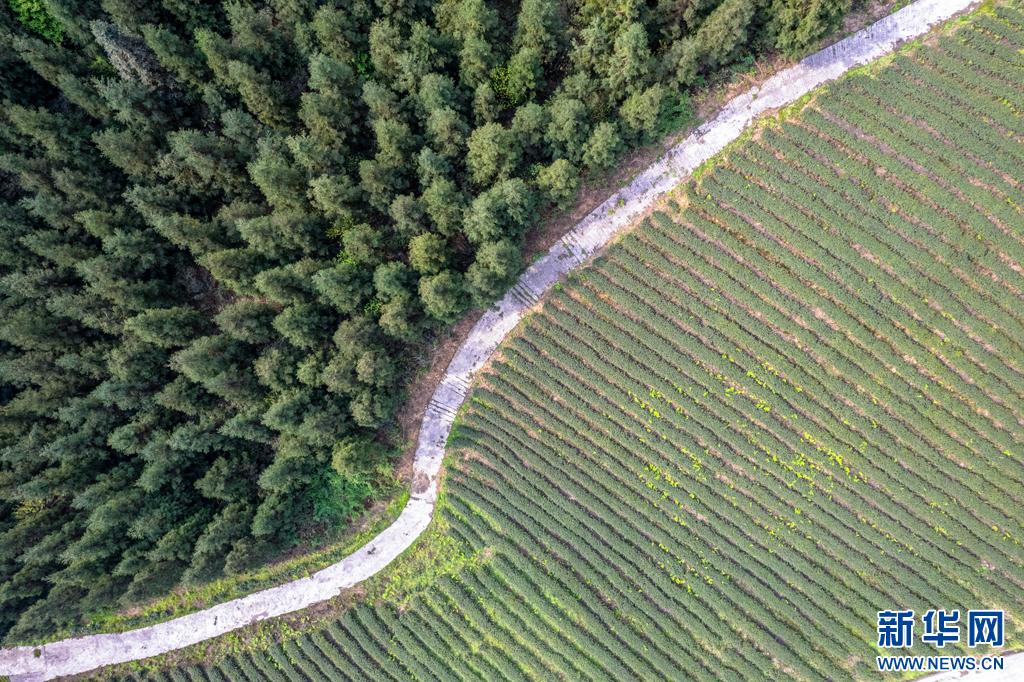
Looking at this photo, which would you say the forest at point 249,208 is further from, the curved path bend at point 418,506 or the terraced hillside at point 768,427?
the terraced hillside at point 768,427

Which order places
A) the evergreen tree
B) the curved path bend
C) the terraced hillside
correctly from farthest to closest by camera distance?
the curved path bend < the terraced hillside < the evergreen tree

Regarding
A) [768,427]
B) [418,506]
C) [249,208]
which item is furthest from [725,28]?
[418,506]

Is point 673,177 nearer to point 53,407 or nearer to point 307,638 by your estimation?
point 307,638

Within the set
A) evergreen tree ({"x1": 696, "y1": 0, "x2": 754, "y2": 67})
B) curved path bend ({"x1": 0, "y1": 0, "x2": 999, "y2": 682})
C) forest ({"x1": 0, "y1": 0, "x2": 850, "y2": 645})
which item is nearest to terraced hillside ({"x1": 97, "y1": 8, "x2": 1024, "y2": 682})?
curved path bend ({"x1": 0, "y1": 0, "x2": 999, "y2": 682})

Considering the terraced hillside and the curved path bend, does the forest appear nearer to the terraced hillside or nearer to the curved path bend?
the curved path bend

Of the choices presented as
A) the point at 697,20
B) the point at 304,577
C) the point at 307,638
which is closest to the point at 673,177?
the point at 697,20

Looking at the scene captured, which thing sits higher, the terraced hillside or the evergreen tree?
the evergreen tree

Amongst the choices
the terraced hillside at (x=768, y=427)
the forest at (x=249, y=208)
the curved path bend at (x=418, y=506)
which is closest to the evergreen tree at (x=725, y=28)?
the forest at (x=249, y=208)
